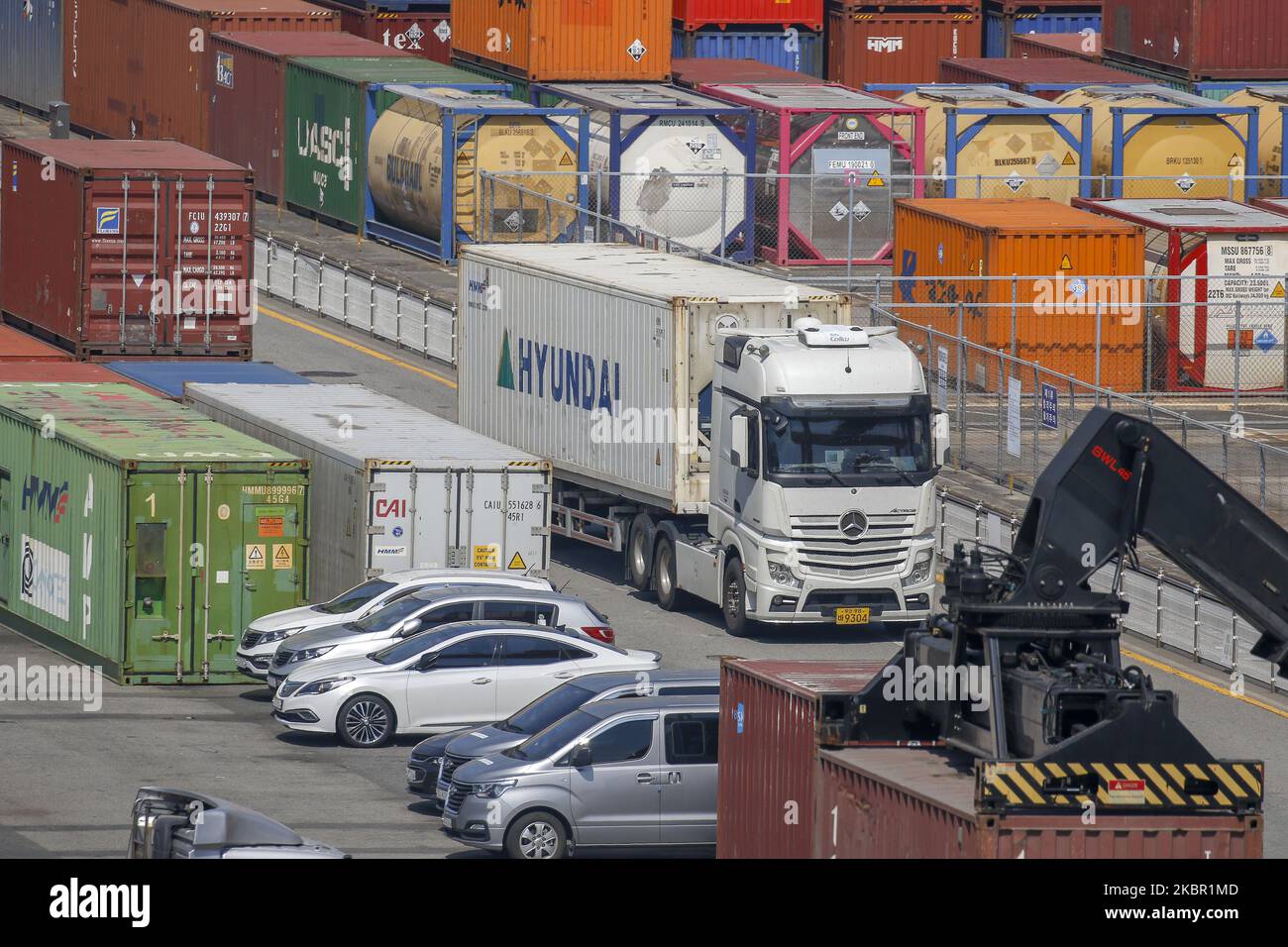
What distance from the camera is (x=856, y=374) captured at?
2933 cm

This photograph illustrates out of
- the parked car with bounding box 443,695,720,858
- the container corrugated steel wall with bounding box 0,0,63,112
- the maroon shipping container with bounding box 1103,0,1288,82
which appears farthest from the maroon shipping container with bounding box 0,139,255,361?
the maroon shipping container with bounding box 1103,0,1288,82

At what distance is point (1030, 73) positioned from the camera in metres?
59.5

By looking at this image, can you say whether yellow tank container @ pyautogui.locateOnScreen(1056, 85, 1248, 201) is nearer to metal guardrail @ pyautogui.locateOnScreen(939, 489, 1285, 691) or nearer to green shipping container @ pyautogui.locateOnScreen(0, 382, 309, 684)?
metal guardrail @ pyautogui.locateOnScreen(939, 489, 1285, 691)

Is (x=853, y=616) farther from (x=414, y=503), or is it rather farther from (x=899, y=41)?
(x=899, y=41)

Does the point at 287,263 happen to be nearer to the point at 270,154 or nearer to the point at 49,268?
the point at 270,154

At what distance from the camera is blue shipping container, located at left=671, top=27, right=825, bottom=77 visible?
62.3m

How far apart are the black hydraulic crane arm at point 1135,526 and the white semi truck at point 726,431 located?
12.4 metres

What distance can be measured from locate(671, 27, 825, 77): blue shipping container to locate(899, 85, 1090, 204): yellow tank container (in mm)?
11900

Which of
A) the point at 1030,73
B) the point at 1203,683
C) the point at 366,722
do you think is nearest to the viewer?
the point at 366,722

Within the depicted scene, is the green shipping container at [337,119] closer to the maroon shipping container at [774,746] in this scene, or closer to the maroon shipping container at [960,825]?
the maroon shipping container at [774,746]

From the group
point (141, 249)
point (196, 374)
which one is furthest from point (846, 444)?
point (141, 249)

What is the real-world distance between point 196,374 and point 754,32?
30.7m

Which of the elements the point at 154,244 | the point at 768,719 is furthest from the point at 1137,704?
the point at 154,244
